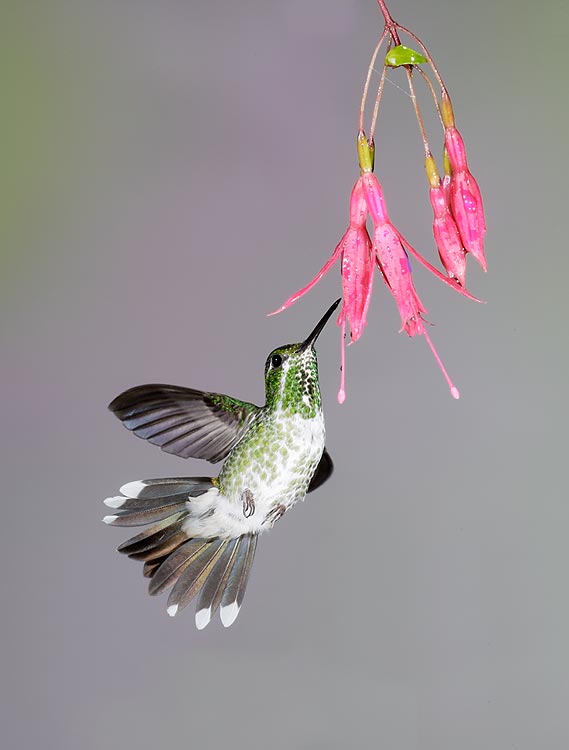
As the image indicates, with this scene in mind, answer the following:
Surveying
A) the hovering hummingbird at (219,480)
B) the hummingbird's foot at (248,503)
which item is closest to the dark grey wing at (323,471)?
the hovering hummingbird at (219,480)

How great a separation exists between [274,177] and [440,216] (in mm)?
465

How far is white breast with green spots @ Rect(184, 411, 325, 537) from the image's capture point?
0.64m

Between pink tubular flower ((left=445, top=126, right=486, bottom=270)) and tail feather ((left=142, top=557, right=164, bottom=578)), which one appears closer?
pink tubular flower ((left=445, top=126, right=486, bottom=270))

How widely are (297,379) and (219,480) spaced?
0.13 metres

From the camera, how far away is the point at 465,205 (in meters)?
0.57

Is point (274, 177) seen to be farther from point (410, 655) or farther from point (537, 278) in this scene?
point (410, 655)

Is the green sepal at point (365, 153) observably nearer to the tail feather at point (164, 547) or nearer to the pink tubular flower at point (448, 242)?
the pink tubular flower at point (448, 242)

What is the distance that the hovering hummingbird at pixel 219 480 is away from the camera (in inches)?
25.2

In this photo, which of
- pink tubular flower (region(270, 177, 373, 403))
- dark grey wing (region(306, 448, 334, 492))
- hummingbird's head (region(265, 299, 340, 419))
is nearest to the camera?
pink tubular flower (region(270, 177, 373, 403))

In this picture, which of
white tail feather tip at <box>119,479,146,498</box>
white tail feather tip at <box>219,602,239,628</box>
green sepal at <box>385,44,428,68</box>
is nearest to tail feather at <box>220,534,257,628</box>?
white tail feather tip at <box>219,602,239,628</box>

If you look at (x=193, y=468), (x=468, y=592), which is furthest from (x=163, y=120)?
(x=468, y=592)

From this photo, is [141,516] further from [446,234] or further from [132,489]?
[446,234]

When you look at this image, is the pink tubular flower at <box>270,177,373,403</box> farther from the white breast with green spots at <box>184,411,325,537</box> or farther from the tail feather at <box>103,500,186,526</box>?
the tail feather at <box>103,500,186,526</box>

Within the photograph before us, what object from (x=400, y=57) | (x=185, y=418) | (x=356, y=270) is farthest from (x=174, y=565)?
(x=400, y=57)
